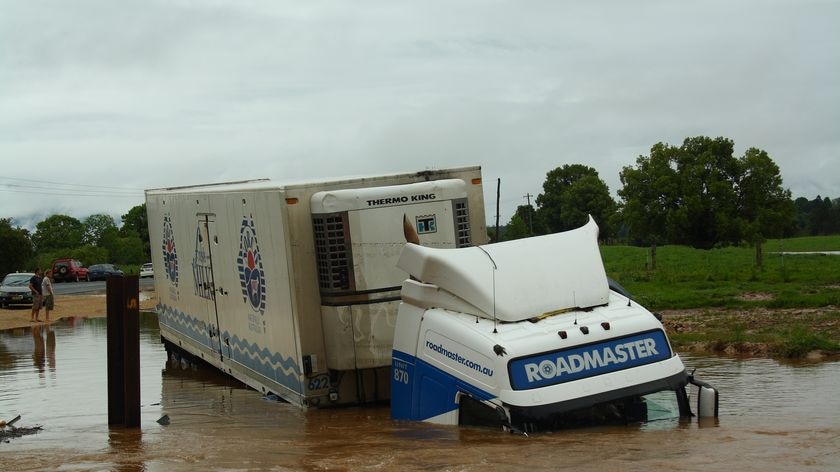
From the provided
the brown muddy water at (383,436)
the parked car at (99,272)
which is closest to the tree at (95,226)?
the parked car at (99,272)

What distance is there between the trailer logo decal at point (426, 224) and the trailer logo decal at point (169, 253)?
679 centimetres

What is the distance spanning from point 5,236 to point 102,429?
63341 mm

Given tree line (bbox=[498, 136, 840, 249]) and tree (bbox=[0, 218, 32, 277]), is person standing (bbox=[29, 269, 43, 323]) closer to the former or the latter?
tree line (bbox=[498, 136, 840, 249])

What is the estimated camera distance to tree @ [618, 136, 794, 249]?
4809 centimetres

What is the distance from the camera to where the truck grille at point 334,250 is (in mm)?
11055

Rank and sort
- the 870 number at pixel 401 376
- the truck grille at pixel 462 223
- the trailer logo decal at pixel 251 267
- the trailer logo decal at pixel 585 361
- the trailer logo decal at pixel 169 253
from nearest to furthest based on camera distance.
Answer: the trailer logo decal at pixel 585 361
the 870 number at pixel 401 376
the truck grille at pixel 462 223
the trailer logo decal at pixel 251 267
the trailer logo decal at pixel 169 253

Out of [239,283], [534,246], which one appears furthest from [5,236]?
[534,246]

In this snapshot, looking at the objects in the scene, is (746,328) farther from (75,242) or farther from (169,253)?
(75,242)

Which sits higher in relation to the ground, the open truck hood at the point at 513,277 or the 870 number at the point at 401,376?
the open truck hood at the point at 513,277

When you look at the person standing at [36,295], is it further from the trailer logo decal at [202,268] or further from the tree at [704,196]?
the tree at [704,196]

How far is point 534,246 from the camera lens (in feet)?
30.3

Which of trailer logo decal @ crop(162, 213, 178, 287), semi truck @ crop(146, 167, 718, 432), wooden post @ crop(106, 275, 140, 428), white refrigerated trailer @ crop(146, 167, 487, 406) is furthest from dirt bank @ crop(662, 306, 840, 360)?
wooden post @ crop(106, 275, 140, 428)

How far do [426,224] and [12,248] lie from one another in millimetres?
64656

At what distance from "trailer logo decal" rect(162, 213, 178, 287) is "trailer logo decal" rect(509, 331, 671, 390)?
10.1 meters
